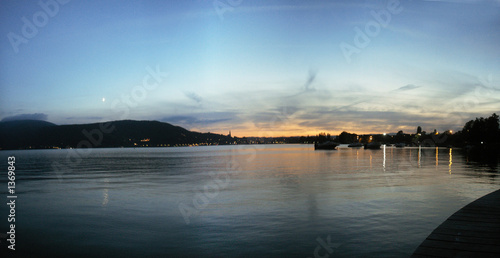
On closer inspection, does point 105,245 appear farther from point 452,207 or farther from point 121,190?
point 452,207

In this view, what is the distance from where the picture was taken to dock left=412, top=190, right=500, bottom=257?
8.44 m

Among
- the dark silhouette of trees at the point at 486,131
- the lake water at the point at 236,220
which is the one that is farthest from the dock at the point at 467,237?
the dark silhouette of trees at the point at 486,131

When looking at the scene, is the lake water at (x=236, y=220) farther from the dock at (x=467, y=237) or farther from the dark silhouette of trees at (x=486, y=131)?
the dark silhouette of trees at (x=486, y=131)

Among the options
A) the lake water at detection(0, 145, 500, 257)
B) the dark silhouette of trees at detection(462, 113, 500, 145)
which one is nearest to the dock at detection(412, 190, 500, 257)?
the lake water at detection(0, 145, 500, 257)

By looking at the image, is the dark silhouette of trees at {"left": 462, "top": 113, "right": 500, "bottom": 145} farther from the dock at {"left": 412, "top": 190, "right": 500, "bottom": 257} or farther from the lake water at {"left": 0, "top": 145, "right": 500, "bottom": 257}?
the dock at {"left": 412, "top": 190, "right": 500, "bottom": 257}

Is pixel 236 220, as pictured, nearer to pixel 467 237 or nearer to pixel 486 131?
pixel 467 237

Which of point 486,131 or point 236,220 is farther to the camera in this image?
point 486,131

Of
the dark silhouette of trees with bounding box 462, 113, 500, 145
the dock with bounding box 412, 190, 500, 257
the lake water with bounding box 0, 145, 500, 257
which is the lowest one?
the lake water with bounding box 0, 145, 500, 257

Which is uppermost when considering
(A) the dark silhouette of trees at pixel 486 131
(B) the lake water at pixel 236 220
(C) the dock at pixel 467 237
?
(A) the dark silhouette of trees at pixel 486 131

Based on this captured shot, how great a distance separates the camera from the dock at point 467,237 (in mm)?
8437

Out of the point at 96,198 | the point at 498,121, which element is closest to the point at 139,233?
the point at 96,198

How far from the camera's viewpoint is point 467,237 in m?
9.57

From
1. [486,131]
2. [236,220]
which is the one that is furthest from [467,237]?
[486,131]

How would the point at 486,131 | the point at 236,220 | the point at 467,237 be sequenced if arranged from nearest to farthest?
1. the point at 467,237
2. the point at 236,220
3. the point at 486,131
